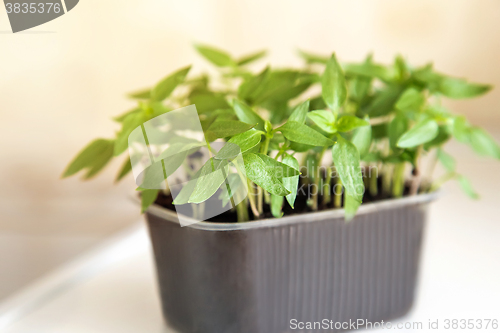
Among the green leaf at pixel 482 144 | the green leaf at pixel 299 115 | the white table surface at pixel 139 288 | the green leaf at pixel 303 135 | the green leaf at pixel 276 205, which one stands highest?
the green leaf at pixel 299 115

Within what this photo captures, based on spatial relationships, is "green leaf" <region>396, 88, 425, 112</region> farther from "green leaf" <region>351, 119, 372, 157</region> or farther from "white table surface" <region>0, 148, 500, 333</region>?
"white table surface" <region>0, 148, 500, 333</region>

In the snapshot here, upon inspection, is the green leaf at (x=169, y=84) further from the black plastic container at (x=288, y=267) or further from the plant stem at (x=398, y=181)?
the plant stem at (x=398, y=181)

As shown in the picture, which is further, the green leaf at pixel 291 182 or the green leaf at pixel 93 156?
the green leaf at pixel 93 156

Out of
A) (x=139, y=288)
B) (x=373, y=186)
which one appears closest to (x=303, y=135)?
(x=373, y=186)

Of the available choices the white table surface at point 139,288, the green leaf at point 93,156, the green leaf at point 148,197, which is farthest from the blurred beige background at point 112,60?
the green leaf at point 148,197

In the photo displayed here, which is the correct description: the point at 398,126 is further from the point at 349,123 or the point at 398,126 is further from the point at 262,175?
the point at 262,175

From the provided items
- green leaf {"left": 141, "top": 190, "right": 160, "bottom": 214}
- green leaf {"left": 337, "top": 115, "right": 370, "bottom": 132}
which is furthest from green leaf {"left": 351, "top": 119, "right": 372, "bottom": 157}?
green leaf {"left": 141, "top": 190, "right": 160, "bottom": 214}

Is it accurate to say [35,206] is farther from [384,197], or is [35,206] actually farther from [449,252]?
[449,252]
